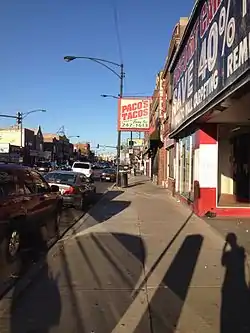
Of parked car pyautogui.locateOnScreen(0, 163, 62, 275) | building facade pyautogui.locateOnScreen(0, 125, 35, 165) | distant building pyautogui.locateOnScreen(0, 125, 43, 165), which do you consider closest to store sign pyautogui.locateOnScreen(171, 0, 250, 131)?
parked car pyautogui.locateOnScreen(0, 163, 62, 275)

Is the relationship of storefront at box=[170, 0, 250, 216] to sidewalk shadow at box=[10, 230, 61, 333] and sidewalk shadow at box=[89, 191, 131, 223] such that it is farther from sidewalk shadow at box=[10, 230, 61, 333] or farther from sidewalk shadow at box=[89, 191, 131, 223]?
sidewalk shadow at box=[10, 230, 61, 333]

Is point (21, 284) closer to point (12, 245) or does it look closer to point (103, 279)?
point (103, 279)

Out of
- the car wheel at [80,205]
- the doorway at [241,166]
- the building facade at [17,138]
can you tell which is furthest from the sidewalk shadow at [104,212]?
the building facade at [17,138]

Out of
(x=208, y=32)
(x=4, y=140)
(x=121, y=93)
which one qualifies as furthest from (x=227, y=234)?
(x=4, y=140)

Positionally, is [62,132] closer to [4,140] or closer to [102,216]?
[4,140]

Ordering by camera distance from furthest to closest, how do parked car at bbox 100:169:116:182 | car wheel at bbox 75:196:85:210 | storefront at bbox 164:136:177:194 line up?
parked car at bbox 100:169:116:182 < storefront at bbox 164:136:177:194 < car wheel at bbox 75:196:85:210

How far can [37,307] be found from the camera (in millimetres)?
5852

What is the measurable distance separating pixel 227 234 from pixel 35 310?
21.7 feet

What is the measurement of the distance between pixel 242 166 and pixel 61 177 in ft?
24.8

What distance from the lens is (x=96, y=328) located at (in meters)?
5.13

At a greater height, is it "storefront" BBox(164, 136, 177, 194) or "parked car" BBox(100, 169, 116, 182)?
"storefront" BBox(164, 136, 177, 194)

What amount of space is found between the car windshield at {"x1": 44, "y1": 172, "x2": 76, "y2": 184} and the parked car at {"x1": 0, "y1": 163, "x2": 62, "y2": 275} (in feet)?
24.7

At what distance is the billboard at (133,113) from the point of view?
104ft

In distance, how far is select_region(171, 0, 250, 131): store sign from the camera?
8.47 metres
